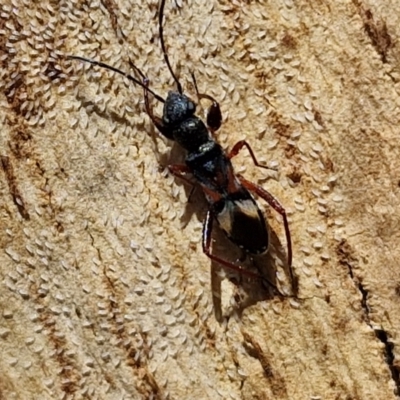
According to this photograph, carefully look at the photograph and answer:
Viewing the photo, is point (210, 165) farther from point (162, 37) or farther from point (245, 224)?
point (162, 37)

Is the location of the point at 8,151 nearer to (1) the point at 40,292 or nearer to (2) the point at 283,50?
(1) the point at 40,292

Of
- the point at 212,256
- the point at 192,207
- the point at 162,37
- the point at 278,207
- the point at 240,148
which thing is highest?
the point at 162,37

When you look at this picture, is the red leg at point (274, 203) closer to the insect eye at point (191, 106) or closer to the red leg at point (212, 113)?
the red leg at point (212, 113)

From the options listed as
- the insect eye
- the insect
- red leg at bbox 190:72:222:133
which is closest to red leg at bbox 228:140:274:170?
the insect

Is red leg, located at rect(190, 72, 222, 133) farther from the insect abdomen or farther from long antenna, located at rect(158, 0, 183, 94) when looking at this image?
the insect abdomen

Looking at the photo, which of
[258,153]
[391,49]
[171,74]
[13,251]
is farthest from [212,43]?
[13,251]

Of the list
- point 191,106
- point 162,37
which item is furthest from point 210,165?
point 162,37
